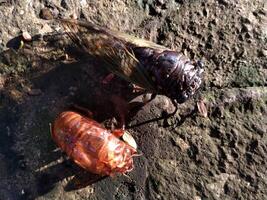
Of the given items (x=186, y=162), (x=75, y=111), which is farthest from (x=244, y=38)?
(x=75, y=111)

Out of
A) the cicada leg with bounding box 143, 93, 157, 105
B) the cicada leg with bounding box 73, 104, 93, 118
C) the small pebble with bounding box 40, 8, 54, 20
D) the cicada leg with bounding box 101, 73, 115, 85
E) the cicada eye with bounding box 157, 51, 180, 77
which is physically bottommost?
the cicada leg with bounding box 73, 104, 93, 118

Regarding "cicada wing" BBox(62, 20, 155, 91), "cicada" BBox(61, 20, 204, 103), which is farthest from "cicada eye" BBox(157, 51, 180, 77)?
"cicada wing" BBox(62, 20, 155, 91)

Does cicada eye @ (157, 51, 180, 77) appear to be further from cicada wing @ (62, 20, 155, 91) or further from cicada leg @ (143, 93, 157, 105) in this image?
cicada leg @ (143, 93, 157, 105)

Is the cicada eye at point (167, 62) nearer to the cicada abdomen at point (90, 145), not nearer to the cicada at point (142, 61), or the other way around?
the cicada at point (142, 61)

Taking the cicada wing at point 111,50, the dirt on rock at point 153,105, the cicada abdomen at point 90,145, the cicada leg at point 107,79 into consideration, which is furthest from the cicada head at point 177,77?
the cicada abdomen at point 90,145

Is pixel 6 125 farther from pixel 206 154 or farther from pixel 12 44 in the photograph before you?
pixel 206 154

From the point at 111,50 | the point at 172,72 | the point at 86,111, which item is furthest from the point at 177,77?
the point at 86,111
